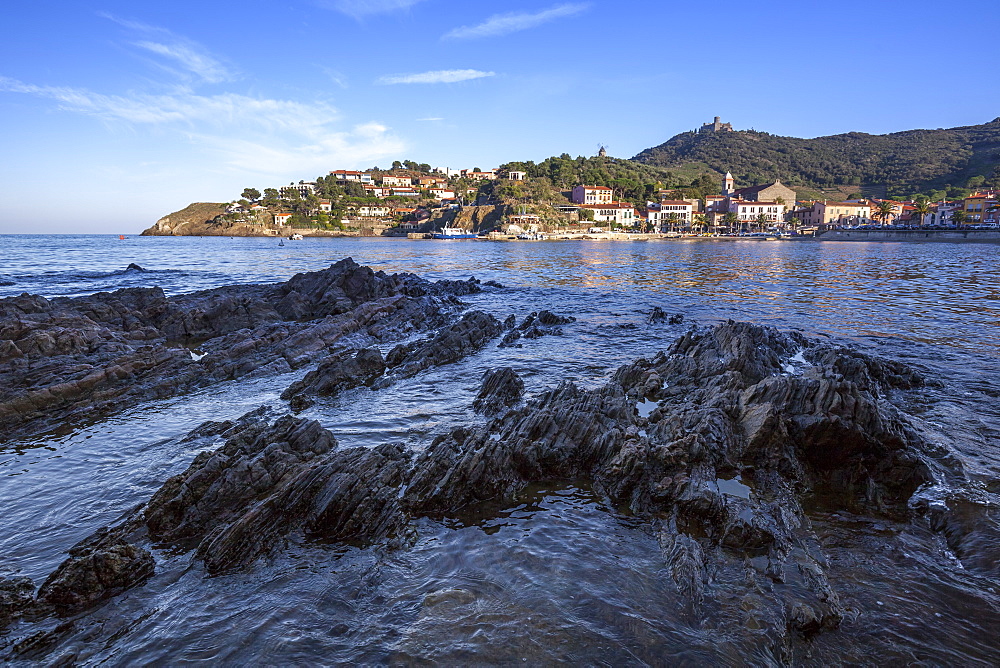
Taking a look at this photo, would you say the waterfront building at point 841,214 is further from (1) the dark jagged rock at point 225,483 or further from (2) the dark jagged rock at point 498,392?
(1) the dark jagged rock at point 225,483

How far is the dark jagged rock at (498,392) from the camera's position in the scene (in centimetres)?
1312

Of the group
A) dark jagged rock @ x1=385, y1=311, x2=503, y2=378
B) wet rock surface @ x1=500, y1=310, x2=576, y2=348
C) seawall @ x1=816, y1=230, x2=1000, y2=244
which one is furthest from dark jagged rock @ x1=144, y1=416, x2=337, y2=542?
seawall @ x1=816, y1=230, x2=1000, y2=244

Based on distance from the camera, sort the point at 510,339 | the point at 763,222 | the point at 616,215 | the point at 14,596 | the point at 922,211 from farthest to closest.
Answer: the point at 616,215 → the point at 763,222 → the point at 922,211 → the point at 510,339 → the point at 14,596

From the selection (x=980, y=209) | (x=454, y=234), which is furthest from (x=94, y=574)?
(x=980, y=209)

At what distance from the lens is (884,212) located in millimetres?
151875

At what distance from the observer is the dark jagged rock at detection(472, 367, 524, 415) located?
1312 centimetres

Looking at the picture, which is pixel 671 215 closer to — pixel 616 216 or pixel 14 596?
pixel 616 216

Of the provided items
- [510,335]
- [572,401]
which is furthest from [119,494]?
[510,335]

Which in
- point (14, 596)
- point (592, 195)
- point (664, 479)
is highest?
point (592, 195)

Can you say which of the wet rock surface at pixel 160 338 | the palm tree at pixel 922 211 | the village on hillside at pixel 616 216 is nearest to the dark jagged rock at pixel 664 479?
the wet rock surface at pixel 160 338

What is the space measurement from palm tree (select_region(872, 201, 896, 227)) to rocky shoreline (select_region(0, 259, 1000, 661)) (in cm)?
18029

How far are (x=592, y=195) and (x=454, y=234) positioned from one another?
63309 millimetres

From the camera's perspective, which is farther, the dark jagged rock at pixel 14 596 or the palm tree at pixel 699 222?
the palm tree at pixel 699 222

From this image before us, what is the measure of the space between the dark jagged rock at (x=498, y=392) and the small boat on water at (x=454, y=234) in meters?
157
